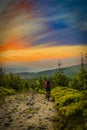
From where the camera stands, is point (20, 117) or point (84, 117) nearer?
point (84, 117)

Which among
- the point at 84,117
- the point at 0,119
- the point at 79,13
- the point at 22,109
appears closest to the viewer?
the point at 84,117

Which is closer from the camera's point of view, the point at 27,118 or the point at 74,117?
the point at 74,117

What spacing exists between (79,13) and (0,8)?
1930 mm

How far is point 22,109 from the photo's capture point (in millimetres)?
6816

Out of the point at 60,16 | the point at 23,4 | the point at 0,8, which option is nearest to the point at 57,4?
the point at 60,16

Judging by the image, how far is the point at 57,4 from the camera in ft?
21.2

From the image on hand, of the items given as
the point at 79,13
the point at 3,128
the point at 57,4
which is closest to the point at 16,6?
the point at 57,4

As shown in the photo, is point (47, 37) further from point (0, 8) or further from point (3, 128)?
point (3, 128)

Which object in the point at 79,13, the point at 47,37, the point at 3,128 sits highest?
the point at 79,13

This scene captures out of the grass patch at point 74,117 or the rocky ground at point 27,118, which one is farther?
the rocky ground at point 27,118

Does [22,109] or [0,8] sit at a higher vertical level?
[0,8]

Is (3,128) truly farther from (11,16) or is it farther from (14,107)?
(11,16)

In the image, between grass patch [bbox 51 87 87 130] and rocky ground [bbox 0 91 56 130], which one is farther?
rocky ground [bbox 0 91 56 130]

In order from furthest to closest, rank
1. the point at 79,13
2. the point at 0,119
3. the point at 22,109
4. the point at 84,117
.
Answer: the point at 22,109, the point at 79,13, the point at 0,119, the point at 84,117
